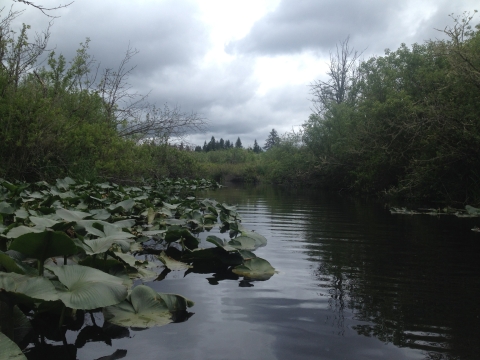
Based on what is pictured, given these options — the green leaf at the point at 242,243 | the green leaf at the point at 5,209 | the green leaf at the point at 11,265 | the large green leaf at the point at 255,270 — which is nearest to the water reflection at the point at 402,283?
the large green leaf at the point at 255,270

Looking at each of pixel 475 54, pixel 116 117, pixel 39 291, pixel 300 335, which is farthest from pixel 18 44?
pixel 475 54

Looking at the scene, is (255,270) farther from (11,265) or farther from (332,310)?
(11,265)

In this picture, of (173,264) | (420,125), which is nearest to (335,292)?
(173,264)

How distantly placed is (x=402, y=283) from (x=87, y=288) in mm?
2653

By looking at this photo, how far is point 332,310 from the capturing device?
2766mm

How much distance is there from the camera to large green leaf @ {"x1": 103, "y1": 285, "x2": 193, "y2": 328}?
7.54 feet

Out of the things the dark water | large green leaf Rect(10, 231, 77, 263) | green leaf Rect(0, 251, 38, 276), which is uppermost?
large green leaf Rect(10, 231, 77, 263)

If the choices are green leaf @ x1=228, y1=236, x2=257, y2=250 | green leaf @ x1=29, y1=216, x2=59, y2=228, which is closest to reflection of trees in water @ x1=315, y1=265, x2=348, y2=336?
green leaf @ x1=228, y1=236, x2=257, y2=250

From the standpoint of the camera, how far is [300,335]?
2.33 metres

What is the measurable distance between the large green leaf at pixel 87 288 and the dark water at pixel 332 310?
0.29 metres

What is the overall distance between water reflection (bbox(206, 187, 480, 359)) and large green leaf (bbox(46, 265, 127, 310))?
1.30 m

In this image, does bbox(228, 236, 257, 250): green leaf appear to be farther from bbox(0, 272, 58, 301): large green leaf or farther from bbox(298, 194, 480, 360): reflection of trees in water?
bbox(0, 272, 58, 301): large green leaf

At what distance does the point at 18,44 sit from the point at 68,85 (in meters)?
2.42

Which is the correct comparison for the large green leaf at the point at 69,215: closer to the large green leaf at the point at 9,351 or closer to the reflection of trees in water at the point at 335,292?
the large green leaf at the point at 9,351
